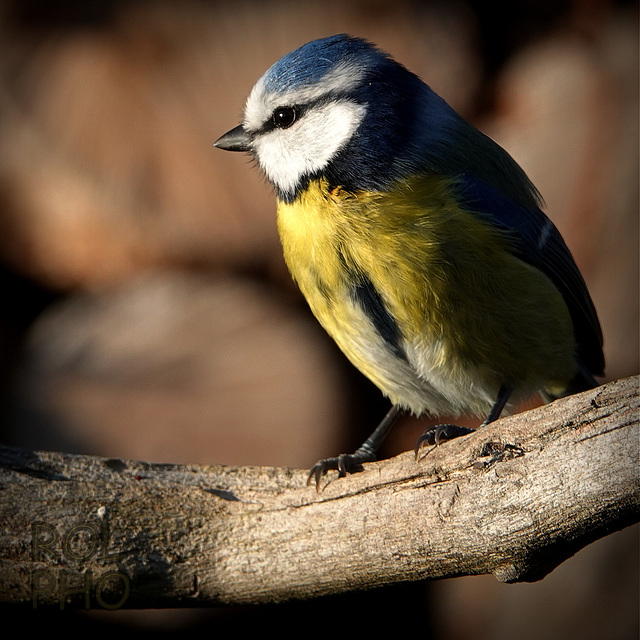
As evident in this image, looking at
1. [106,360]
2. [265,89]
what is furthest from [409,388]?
[106,360]

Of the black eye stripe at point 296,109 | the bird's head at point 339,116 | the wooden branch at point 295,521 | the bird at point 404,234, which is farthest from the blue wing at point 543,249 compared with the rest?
the wooden branch at point 295,521

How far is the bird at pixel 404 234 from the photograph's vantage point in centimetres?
133

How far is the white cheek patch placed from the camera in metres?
1.40

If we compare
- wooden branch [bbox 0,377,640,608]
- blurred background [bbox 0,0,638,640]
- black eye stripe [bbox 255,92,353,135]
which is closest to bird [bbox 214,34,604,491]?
black eye stripe [bbox 255,92,353,135]

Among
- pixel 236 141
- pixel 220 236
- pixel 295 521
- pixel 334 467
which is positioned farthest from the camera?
pixel 220 236

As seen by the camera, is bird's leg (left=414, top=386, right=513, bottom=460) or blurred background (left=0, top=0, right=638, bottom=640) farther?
blurred background (left=0, top=0, right=638, bottom=640)

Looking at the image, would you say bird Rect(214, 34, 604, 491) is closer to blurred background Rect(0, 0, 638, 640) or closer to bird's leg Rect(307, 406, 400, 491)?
bird's leg Rect(307, 406, 400, 491)

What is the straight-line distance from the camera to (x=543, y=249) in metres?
1.55

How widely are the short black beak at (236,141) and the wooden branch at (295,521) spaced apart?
63 centimetres

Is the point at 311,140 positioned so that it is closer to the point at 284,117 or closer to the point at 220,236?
the point at 284,117

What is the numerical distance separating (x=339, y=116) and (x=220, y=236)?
782 mm

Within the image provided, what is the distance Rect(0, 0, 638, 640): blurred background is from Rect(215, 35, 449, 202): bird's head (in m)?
0.53

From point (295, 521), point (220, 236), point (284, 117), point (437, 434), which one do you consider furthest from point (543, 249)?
point (220, 236)

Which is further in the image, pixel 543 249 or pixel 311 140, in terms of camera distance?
pixel 543 249
